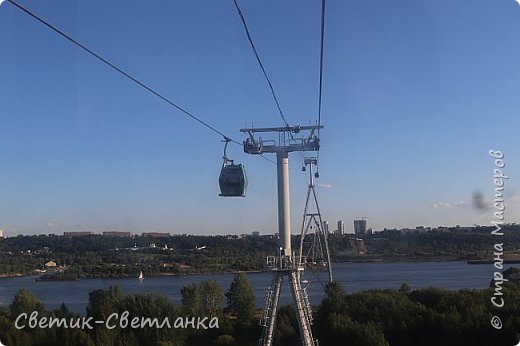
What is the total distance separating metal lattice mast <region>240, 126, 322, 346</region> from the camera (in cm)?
625

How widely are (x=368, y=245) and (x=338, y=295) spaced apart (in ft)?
61.8

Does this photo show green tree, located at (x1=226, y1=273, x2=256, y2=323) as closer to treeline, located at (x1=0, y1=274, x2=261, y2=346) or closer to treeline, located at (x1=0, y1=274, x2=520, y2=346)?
treeline, located at (x1=0, y1=274, x2=261, y2=346)

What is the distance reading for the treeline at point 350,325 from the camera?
903 centimetres

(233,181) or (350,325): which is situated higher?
(233,181)

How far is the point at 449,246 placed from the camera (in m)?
17.5

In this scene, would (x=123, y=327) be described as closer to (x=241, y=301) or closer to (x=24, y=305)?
(x=24, y=305)

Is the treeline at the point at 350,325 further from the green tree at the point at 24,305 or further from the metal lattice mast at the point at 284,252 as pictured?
the metal lattice mast at the point at 284,252

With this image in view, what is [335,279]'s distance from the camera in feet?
93.0

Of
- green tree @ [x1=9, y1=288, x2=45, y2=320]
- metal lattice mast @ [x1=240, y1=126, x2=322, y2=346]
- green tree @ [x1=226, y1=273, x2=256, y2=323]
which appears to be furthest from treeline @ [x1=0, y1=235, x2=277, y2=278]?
metal lattice mast @ [x1=240, y1=126, x2=322, y2=346]

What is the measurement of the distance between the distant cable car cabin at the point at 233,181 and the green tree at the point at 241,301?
909 centimetres

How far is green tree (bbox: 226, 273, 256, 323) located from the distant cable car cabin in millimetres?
9095

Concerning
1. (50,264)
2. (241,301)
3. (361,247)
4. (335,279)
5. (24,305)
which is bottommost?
(335,279)

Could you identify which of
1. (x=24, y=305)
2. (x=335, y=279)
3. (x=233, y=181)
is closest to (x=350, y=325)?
(x=233, y=181)

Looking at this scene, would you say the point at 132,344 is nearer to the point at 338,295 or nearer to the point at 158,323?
the point at 158,323
